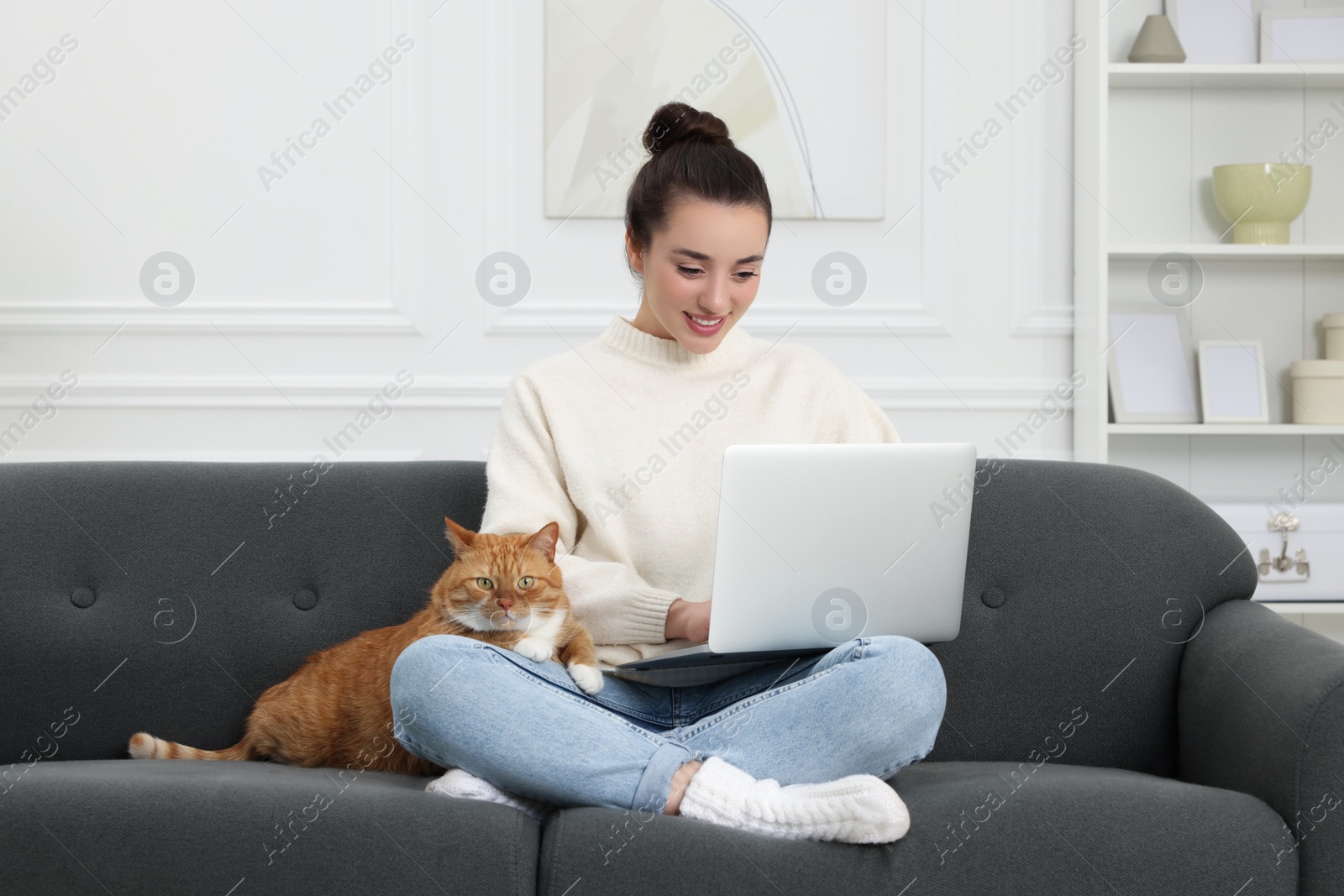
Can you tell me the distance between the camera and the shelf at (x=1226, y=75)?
2.36 metres

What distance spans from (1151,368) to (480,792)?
1899 millimetres

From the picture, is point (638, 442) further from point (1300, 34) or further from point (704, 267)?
point (1300, 34)

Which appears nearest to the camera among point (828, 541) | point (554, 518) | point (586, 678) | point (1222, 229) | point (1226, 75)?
point (828, 541)

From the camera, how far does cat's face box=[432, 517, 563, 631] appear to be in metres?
1.38

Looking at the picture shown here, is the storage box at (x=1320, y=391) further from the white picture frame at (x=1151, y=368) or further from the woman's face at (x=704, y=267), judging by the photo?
the woman's face at (x=704, y=267)

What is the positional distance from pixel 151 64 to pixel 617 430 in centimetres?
157

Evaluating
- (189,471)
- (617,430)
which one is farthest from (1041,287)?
(189,471)

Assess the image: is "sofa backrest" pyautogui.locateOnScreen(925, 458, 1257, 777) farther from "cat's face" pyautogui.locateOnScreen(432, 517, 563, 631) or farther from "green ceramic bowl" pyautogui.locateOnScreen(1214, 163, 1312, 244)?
"green ceramic bowl" pyautogui.locateOnScreen(1214, 163, 1312, 244)

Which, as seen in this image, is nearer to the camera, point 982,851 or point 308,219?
point 982,851

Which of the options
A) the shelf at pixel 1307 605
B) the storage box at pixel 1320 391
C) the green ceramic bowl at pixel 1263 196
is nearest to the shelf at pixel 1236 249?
the green ceramic bowl at pixel 1263 196

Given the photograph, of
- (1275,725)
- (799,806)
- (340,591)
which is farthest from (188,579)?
(1275,725)

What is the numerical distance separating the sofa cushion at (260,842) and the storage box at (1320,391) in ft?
6.86

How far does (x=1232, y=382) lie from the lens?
96.5 inches

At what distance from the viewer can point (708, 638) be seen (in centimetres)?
126
